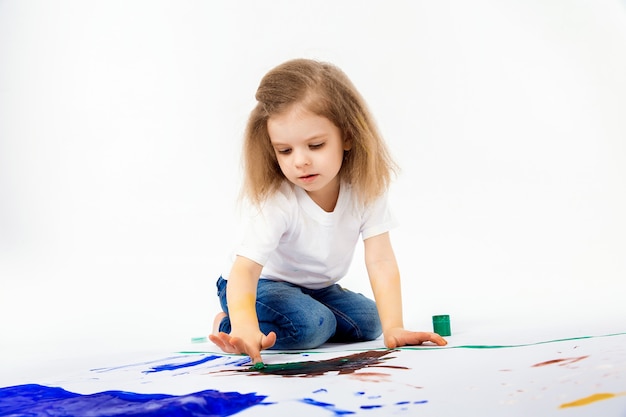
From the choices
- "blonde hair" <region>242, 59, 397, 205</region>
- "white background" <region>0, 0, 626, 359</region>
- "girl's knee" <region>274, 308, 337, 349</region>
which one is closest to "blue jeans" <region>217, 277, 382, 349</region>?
"girl's knee" <region>274, 308, 337, 349</region>

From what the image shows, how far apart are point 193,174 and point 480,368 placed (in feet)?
5.32

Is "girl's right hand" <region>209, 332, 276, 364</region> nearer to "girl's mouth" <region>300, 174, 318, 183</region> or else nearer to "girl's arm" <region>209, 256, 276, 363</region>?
"girl's arm" <region>209, 256, 276, 363</region>

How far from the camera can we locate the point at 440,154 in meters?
2.50

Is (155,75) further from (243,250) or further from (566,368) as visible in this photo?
(566,368)

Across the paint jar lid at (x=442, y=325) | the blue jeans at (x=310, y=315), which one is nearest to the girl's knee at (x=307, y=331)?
the blue jeans at (x=310, y=315)

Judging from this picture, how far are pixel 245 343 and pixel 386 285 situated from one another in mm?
412

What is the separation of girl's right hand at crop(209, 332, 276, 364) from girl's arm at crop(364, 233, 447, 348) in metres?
0.25

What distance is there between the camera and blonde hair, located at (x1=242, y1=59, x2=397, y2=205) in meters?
1.49

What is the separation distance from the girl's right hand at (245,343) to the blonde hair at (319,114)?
34cm

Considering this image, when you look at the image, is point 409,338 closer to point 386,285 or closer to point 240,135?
point 386,285

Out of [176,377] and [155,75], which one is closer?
[176,377]

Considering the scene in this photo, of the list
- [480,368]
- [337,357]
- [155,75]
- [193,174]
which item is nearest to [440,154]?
[193,174]

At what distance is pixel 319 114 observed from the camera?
148 cm

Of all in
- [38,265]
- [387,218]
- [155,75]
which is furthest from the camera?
[155,75]
